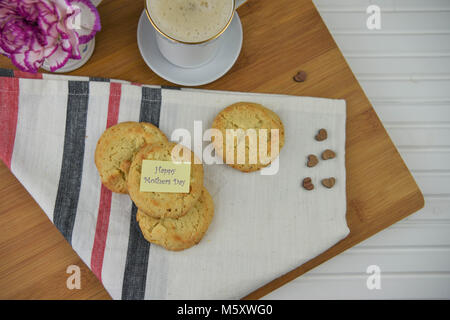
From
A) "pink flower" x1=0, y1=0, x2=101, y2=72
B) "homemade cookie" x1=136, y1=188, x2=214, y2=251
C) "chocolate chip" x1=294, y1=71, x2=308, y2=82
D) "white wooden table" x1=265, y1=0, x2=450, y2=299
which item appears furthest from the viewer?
"white wooden table" x1=265, y1=0, x2=450, y2=299

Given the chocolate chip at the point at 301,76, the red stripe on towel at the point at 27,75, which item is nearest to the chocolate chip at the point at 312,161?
the chocolate chip at the point at 301,76

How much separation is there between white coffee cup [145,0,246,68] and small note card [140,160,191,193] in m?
0.24

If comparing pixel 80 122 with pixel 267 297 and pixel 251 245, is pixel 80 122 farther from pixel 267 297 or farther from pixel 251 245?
pixel 267 297

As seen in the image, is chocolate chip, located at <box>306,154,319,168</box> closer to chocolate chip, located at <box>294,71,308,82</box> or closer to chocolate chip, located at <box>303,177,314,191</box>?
chocolate chip, located at <box>303,177,314,191</box>

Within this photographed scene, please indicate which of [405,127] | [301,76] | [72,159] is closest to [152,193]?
[72,159]

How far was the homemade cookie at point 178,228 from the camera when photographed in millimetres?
743

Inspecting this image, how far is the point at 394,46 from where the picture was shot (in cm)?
108

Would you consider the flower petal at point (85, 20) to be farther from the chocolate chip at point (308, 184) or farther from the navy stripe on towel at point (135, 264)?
the chocolate chip at point (308, 184)

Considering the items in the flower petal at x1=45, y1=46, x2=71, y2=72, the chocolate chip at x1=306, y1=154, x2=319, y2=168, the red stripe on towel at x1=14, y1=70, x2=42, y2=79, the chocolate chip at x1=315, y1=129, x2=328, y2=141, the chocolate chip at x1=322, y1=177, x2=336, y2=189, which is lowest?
the red stripe on towel at x1=14, y1=70, x2=42, y2=79

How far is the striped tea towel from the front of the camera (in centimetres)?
78

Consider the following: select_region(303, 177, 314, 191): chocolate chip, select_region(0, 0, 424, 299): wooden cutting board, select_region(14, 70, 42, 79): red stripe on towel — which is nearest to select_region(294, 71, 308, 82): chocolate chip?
select_region(0, 0, 424, 299): wooden cutting board

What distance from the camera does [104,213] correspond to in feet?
2.59

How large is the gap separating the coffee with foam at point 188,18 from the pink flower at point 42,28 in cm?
13

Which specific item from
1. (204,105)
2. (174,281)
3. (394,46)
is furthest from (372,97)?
(174,281)
